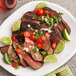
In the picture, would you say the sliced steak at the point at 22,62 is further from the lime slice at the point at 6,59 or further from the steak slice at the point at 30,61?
the lime slice at the point at 6,59

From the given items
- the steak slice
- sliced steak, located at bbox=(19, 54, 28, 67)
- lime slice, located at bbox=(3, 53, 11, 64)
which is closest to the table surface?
lime slice, located at bbox=(3, 53, 11, 64)

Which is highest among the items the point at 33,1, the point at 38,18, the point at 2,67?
the point at 33,1

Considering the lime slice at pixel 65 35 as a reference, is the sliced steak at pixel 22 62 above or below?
below

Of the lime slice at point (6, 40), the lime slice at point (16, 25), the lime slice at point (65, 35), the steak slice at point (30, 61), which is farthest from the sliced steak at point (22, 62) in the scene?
the lime slice at point (65, 35)

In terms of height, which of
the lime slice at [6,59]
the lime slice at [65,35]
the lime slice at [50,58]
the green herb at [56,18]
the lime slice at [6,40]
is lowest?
the lime slice at [50,58]

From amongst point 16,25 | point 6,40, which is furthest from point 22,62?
point 16,25

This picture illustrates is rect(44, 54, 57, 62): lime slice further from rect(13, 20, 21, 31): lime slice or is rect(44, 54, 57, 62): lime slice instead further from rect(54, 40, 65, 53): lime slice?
rect(13, 20, 21, 31): lime slice

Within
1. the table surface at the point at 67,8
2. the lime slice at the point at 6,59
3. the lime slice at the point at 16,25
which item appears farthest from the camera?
the table surface at the point at 67,8

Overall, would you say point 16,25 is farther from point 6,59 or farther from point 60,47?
point 60,47

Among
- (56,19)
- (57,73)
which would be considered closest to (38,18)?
(56,19)

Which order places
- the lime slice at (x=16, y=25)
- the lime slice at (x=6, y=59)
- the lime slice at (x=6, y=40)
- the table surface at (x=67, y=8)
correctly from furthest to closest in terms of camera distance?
the table surface at (x=67, y=8)
the lime slice at (x=16, y=25)
the lime slice at (x=6, y=40)
the lime slice at (x=6, y=59)

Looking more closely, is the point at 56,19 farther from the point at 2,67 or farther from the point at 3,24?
the point at 2,67
